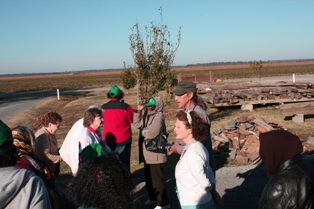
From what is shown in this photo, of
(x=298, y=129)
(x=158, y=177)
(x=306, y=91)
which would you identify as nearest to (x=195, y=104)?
(x=158, y=177)

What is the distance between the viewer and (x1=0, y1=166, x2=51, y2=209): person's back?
1.93 meters

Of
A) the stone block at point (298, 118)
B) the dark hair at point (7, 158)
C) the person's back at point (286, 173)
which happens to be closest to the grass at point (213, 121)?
the stone block at point (298, 118)

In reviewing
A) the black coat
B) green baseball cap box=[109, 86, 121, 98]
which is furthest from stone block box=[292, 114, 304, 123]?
the black coat

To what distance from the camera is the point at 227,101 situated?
16.4m

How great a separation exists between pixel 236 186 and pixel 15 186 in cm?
511

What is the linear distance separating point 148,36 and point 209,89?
1012 cm

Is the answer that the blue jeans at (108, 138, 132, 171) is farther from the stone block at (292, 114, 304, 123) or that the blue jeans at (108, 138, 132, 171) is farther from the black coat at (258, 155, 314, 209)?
the stone block at (292, 114, 304, 123)

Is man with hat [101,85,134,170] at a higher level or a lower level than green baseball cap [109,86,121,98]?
lower

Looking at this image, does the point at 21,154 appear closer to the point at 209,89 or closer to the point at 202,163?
the point at 202,163

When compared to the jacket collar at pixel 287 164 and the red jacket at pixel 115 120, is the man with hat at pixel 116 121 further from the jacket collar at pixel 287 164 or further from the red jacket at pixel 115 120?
the jacket collar at pixel 287 164

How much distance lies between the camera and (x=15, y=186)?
1.94 metres

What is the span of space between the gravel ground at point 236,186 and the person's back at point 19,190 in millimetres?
3376

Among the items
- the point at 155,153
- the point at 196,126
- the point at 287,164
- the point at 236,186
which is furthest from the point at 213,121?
the point at 287,164

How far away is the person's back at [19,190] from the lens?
6.32 ft
